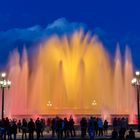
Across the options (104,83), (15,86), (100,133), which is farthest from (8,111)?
Result: (100,133)

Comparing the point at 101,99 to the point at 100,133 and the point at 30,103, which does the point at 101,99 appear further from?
the point at 100,133

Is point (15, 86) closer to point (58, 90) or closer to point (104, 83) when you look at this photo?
point (58, 90)

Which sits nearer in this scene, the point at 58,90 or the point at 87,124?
the point at 87,124

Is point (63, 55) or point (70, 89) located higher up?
point (63, 55)

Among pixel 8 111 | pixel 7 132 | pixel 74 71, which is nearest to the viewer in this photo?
pixel 7 132

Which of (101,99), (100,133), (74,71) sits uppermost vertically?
(74,71)

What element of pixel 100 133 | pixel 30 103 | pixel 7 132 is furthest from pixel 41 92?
pixel 7 132

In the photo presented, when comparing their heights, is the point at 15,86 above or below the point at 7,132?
above

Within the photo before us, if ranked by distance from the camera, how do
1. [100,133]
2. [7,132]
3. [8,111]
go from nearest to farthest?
[7,132]
[100,133]
[8,111]

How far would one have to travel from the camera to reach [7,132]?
95.1 ft

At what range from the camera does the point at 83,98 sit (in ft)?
175

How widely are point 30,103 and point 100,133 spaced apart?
21.2 meters

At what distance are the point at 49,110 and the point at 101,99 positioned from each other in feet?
19.7

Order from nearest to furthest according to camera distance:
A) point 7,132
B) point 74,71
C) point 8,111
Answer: point 7,132 → point 8,111 → point 74,71
